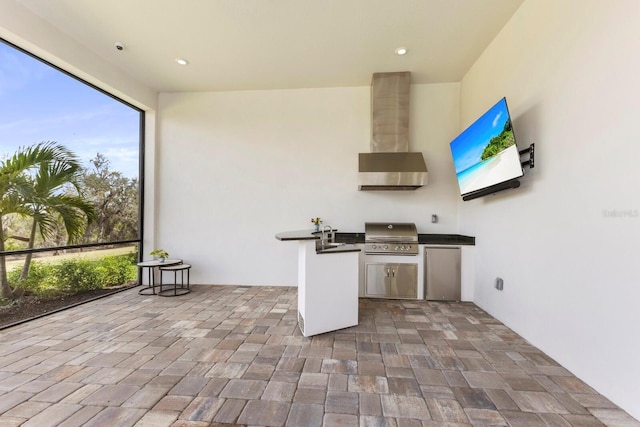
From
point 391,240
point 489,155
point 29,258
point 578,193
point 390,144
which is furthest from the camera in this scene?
point 390,144

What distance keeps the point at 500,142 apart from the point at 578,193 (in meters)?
0.80

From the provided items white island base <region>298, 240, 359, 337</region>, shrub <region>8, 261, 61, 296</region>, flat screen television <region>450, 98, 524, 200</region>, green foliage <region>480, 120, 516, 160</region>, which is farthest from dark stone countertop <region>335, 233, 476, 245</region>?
shrub <region>8, 261, 61, 296</region>

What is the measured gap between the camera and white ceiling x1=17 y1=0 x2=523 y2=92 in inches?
108

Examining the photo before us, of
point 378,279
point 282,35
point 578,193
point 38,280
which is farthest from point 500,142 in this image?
point 38,280

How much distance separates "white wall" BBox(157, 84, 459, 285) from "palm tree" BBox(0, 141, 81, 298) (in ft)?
5.75

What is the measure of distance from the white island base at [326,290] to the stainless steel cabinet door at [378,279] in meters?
1.05

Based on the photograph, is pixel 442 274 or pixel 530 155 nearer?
pixel 530 155

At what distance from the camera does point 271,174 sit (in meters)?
4.61

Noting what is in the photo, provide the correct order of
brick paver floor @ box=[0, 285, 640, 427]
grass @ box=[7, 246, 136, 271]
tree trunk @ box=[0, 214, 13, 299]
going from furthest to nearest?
grass @ box=[7, 246, 136, 271]
tree trunk @ box=[0, 214, 13, 299]
brick paver floor @ box=[0, 285, 640, 427]

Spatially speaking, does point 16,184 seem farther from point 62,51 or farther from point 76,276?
point 62,51

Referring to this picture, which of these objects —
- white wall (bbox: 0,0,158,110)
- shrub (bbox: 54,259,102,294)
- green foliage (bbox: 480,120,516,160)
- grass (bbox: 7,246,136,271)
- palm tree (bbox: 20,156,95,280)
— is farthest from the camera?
shrub (bbox: 54,259,102,294)

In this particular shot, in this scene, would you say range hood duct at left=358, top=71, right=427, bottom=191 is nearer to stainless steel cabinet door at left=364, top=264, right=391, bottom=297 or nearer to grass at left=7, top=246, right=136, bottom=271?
stainless steel cabinet door at left=364, top=264, right=391, bottom=297

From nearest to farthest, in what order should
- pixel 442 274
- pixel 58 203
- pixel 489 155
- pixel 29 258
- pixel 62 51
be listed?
pixel 489 155, pixel 29 258, pixel 62 51, pixel 58 203, pixel 442 274

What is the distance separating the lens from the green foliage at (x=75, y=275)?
122 inches
